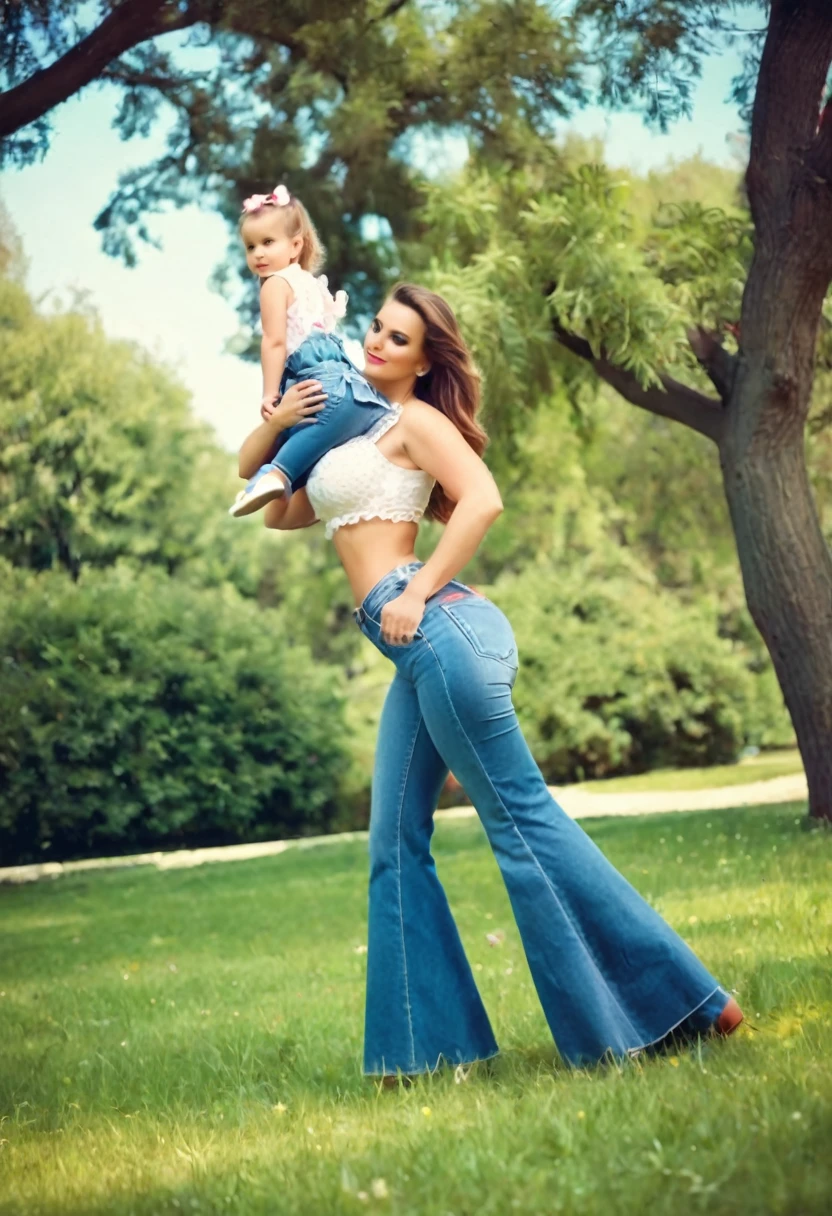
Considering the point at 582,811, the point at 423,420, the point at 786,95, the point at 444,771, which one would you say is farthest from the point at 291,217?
the point at 582,811

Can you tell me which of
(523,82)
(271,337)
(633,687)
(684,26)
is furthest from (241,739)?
(271,337)

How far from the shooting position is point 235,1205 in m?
2.48

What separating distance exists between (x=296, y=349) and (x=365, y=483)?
543mm

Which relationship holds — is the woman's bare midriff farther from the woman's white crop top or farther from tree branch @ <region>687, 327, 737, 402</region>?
tree branch @ <region>687, 327, 737, 402</region>

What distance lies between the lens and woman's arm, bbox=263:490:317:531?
3.58 m

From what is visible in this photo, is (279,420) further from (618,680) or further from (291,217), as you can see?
(618,680)

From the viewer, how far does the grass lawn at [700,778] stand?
17.8m

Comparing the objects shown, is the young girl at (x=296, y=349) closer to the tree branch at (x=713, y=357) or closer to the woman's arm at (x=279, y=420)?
the woman's arm at (x=279, y=420)

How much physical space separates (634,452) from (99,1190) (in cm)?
1740

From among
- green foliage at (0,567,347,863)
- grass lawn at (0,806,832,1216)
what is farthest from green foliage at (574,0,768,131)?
green foliage at (0,567,347,863)

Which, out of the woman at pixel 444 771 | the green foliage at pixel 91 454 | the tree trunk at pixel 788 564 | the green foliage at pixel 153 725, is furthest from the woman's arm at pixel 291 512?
the green foliage at pixel 91 454

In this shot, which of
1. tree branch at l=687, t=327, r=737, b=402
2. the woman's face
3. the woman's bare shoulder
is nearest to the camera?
the woman's bare shoulder

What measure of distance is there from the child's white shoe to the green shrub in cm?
Answer: 1653

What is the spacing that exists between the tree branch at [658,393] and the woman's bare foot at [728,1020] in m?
6.66
